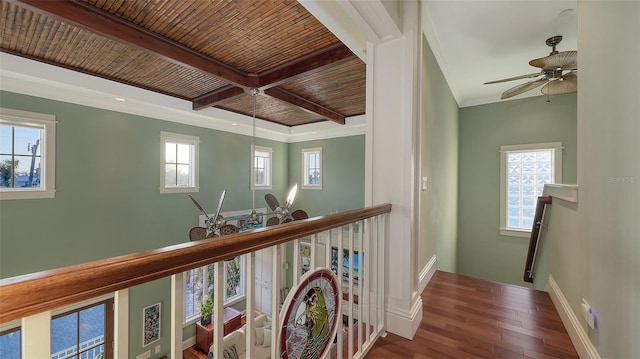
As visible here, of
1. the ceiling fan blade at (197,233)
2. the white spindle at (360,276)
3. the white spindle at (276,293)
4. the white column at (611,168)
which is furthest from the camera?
the ceiling fan blade at (197,233)

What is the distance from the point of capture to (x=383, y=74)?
1967 millimetres

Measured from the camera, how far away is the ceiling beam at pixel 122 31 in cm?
207

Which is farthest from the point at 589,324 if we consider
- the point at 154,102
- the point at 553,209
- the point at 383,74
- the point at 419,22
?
the point at 154,102

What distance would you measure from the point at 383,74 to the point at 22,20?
11.5 ft

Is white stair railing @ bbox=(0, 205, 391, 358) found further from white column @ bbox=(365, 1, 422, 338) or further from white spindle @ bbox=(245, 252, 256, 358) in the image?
white column @ bbox=(365, 1, 422, 338)

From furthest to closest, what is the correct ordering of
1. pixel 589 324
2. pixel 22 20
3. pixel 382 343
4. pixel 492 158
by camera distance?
1. pixel 492 158
2. pixel 22 20
3. pixel 382 343
4. pixel 589 324

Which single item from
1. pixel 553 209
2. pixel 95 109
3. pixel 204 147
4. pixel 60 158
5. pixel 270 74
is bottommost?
pixel 553 209

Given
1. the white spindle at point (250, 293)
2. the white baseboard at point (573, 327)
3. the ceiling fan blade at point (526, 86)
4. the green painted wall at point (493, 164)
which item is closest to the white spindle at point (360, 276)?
the white spindle at point (250, 293)

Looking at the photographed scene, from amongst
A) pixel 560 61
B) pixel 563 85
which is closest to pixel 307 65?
pixel 560 61

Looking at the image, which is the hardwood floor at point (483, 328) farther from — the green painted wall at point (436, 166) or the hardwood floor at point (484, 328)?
the green painted wall at point (436, 166)

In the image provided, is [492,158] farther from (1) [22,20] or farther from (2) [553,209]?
(1) [22,20]

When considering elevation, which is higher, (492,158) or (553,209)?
(492,158)

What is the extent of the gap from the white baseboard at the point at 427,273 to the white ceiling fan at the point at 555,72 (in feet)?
7.20

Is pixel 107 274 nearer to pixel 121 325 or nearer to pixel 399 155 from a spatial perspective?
pixel 121 325
